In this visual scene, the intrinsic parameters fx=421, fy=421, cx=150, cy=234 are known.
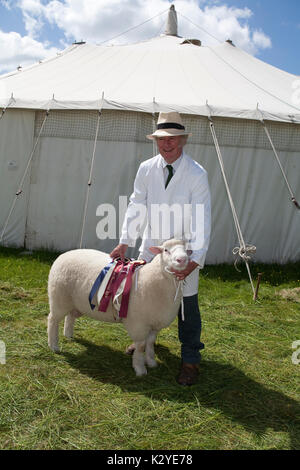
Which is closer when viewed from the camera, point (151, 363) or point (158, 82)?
point (151, 363)

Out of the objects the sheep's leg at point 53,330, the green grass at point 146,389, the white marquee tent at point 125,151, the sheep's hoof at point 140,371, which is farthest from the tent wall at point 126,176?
the sheep's hoof at point 140,371

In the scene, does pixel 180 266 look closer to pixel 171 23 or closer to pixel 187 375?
pixel 187 375

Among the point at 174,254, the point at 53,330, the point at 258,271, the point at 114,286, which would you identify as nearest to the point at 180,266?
the point at 174,254

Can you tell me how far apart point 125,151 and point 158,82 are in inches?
59.0

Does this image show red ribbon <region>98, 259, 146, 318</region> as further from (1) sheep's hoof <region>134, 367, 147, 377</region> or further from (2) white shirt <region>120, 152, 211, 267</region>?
(1) sheep's hoof <region>134, 367, 147, 377</region>

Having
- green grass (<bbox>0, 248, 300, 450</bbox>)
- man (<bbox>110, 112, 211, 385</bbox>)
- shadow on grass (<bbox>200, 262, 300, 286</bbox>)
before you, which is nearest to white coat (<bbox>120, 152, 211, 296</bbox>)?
man (<bbox>110, 112, 211, 385</bbox>)

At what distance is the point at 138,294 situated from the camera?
332cm

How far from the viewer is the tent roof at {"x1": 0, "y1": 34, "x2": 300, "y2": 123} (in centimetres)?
676

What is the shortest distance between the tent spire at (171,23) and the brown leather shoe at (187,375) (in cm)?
935

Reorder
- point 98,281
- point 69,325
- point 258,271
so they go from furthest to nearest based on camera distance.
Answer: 1. point 258,271
2. point 69,325
3. point 98,281

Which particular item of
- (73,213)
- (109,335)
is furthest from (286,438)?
(73,213)

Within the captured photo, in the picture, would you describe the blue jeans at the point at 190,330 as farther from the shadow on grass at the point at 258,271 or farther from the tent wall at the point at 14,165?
the tent wall at the point at 14,165

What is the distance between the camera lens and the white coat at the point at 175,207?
316cm
